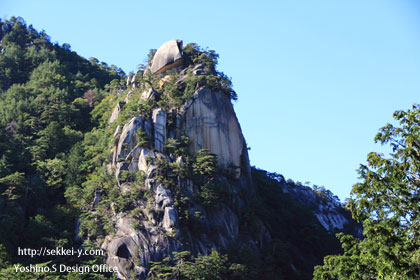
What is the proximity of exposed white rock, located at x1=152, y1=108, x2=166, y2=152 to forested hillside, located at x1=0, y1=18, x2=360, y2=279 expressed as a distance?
0.08 meters

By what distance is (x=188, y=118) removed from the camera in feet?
134

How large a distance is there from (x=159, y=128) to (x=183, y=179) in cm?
456

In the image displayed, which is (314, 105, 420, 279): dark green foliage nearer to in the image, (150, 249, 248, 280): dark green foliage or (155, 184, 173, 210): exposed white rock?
(150, 249, 248, 280): dark green foliage

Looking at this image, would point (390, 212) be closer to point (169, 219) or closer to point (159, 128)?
point (169, 219)

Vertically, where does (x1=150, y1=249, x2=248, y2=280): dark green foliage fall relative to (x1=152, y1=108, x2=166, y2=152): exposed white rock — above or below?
below


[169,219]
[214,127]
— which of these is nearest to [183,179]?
[169,219]

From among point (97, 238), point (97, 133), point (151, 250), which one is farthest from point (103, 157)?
point (151, 250)

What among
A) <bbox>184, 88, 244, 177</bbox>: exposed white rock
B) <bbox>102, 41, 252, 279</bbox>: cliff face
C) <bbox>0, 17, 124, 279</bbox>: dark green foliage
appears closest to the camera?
<bbox>102, 41, 252, 279</bbox>: cliff face

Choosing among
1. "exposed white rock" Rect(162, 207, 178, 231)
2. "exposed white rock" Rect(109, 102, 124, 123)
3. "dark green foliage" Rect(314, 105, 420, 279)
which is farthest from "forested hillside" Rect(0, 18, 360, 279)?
"dark green foliage" Rect(314, 105, 420, 279)

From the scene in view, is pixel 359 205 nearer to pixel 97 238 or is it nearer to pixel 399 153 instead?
pixel 399 153

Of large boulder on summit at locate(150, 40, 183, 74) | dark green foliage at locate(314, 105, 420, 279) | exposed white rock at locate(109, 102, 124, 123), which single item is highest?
large boulder on summit at locate(150, 40, 183, 74)

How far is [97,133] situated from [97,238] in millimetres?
12493

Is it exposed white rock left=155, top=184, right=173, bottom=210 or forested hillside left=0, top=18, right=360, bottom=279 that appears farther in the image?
exposed white rock left=155, top=184, right=173, bottom=210

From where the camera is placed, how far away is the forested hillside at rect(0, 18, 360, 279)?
3238 cm
